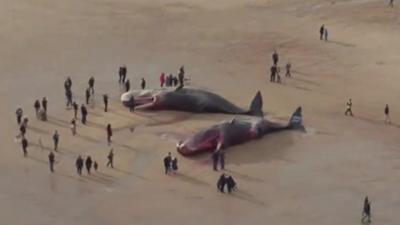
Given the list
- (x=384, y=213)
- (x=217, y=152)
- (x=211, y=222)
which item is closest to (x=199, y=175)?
(x=217, y=152)

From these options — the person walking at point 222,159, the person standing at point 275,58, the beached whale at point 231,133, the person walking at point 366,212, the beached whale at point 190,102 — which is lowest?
the person walking at point 366,212

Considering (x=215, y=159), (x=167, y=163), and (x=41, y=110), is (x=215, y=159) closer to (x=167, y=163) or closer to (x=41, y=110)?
(x=167, y=163)

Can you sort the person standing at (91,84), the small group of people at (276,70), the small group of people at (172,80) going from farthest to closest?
the small group of people at (276,70), the small group of people at (172,80), the person standing at (91,84)

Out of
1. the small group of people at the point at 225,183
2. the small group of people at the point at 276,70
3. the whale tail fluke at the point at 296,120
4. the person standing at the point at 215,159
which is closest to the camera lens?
the small group of people at the point at 225,183

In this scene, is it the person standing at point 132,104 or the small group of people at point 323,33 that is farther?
the small group of people at point 323,33

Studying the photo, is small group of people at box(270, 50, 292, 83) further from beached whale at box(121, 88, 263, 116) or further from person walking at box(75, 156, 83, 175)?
person walking at box(75, 156, 83, 175)

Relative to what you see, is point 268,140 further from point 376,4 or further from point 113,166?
point 376,4

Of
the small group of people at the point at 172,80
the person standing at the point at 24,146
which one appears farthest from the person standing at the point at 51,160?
the small group of people at the point at 172,80

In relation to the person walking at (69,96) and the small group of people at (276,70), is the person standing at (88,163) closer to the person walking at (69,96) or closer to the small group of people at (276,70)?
the person walking at (69,96)
